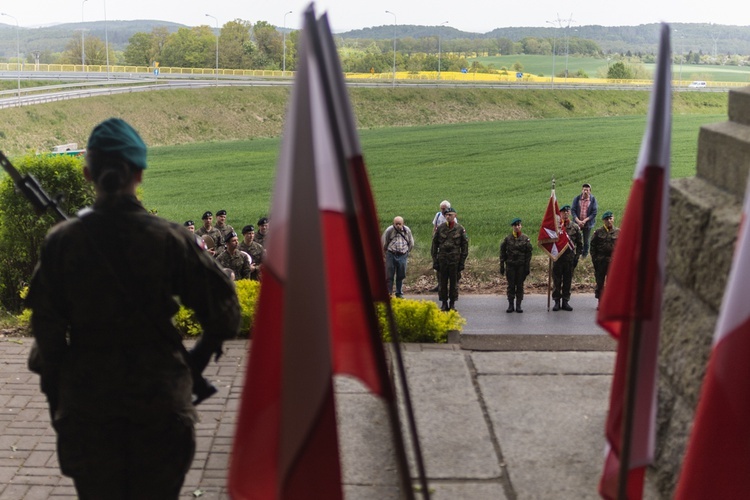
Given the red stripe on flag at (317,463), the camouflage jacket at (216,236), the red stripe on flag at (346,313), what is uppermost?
the red stripe on flag at (346,313)

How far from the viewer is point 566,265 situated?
57.6 feet

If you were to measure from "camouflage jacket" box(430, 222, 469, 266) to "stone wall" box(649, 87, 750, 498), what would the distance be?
1167 cm

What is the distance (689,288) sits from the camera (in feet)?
16.5

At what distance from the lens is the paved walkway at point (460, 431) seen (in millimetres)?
5445

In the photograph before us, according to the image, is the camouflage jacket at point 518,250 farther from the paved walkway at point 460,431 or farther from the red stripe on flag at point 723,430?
the red stripe on flag at point 723,430

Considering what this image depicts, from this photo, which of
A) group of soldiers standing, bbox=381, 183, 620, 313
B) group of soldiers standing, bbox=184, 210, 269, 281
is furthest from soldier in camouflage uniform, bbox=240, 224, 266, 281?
group of soldiers standing, bbox=381, 183, 620, 313

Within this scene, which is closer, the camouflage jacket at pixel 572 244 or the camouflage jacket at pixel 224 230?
the camouflage jacket at pixel 224 230

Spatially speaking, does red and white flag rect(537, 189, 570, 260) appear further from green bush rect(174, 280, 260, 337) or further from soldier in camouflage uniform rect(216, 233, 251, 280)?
green bush rect(174, 280, 260, 337)

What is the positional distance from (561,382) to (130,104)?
2098 inches

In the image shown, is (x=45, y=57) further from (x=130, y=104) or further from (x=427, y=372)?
(x=427, y=372)

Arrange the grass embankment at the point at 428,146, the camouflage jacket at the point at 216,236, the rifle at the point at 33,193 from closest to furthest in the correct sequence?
the rifle at the point at 33,193 < the camouflage jacket at the point at 216,236 < the grass embankment at the point at 428,146

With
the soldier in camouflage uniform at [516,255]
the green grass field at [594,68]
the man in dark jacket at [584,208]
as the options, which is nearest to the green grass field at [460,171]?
the man in dark jacket at [584,208]

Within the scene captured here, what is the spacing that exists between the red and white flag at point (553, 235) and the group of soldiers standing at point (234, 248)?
16.0ft

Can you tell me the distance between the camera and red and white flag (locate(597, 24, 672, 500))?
292cm
